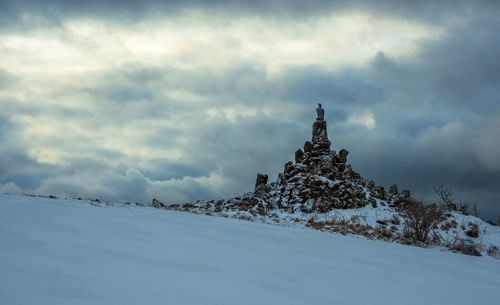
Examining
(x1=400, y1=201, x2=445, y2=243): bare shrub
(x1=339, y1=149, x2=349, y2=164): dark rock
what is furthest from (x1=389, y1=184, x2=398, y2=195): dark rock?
(x1=400, y1=201, x2=445, y2=243): bare shrub

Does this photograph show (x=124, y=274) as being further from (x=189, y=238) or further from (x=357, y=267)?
(x=357, y=267)

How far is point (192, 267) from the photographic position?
495cm

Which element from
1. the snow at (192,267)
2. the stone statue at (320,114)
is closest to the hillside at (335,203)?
the stone statue at (320,114)

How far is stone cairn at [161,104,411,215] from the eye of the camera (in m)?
27.2

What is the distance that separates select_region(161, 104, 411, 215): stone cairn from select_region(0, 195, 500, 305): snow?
57.6 feet

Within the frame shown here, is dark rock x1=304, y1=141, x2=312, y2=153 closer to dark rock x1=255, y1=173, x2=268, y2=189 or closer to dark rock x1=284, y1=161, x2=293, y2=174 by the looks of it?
dark rock x1=284, y1=161, x2=293, y2=174

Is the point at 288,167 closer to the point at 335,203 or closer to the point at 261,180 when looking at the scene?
the point at 261,180

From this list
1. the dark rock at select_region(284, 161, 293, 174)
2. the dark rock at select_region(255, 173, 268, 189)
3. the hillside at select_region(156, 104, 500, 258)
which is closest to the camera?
the hillside at select_region(156, 104, 500, 258)

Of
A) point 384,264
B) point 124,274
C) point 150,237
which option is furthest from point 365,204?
point 124,274

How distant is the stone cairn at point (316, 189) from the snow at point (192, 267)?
1756 cm

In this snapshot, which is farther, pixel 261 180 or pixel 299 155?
pixel 261 180

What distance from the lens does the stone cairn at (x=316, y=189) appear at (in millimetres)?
27203

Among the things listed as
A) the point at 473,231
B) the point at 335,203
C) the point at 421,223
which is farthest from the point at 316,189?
the point at 421,223

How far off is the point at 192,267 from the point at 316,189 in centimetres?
2376
